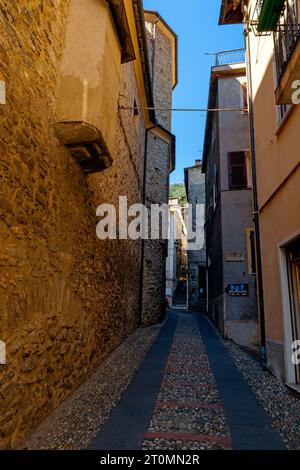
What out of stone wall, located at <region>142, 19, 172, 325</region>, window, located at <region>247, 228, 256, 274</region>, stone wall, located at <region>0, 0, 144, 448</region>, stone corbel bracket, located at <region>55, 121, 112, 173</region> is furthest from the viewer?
stone wall, located at <region>142, 19, 172, 325</region>

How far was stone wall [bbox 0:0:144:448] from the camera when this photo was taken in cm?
255

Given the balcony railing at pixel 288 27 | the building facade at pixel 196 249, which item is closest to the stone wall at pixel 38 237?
the balcony railing at pixel 288 27

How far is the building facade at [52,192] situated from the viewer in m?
2.59

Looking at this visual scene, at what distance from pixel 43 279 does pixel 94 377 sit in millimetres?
2340

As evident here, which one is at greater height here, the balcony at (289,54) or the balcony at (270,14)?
the balcony at (270,14)

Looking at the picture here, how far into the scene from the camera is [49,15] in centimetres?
346

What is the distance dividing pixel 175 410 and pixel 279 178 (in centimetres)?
371

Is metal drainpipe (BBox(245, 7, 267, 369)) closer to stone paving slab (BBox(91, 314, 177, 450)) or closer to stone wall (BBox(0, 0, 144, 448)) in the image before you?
stone paving slab (BBox(91, 314, 177, 450))

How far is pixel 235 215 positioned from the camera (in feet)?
30.6

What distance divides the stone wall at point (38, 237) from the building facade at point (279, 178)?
2839 millimetres

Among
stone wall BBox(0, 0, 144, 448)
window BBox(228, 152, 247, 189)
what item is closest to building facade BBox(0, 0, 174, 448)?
stone wall BBox(0, 0, 144, 448)

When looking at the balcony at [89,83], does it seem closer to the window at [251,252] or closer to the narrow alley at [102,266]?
the narrow alley at [102,266]

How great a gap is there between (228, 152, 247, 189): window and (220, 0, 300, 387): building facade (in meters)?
3.18

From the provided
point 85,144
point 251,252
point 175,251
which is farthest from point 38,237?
point 175,251
